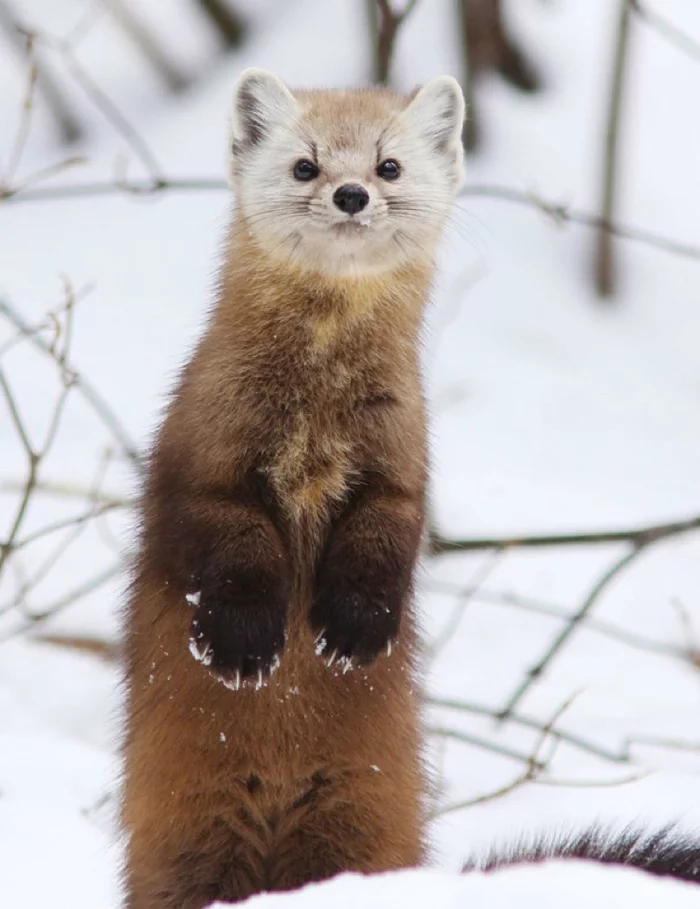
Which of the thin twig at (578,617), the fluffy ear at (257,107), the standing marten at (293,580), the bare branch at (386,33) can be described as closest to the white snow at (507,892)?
the standing marten at (293,580)

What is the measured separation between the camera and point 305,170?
4.18 m

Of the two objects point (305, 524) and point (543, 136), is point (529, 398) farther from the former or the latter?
point (305, 524)

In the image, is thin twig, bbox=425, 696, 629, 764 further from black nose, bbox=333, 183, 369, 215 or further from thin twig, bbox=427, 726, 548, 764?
black nose, bbox=333, 183, 369, 215

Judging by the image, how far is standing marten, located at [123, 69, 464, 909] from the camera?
3.81 metres

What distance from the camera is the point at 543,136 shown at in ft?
31.7

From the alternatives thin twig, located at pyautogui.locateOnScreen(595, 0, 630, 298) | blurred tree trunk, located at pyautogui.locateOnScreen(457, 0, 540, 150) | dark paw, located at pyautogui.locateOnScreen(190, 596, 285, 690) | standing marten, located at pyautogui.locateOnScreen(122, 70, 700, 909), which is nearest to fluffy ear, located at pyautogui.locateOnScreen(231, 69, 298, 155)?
standing marten, located at pyautogui.locateOnScreen(122, 70, 700, 909)

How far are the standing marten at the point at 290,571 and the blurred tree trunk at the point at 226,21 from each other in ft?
21.4

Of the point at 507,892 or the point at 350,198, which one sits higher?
the point at 350,198

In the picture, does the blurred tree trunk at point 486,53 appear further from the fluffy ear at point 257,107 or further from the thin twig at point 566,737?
the fluffy ear at point 257,107

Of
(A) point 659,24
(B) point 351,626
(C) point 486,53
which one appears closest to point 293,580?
(B) point 351,626

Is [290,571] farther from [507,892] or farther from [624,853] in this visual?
[507,892]

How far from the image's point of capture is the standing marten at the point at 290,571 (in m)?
3.81

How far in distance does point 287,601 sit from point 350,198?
3.13 ft

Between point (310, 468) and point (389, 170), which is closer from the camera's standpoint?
point (310, 468)
